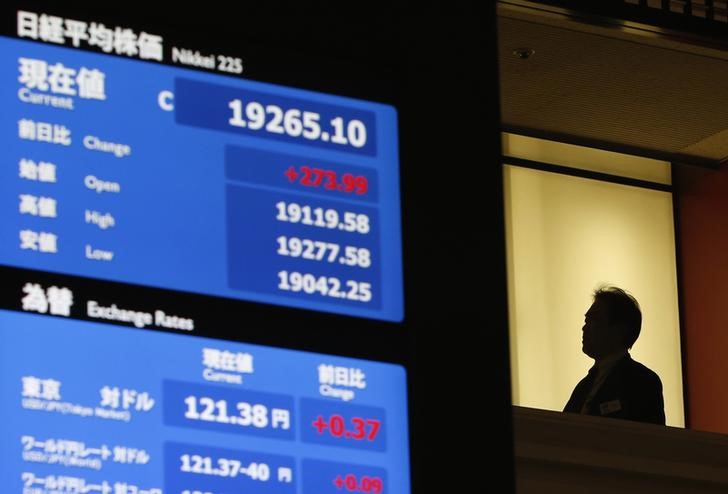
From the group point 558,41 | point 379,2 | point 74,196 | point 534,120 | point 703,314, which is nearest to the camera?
point 74,196

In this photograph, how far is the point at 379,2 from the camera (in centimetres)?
364

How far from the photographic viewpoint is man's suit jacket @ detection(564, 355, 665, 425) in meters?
6.45

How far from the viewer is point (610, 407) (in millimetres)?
6547

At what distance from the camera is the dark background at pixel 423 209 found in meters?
3.29

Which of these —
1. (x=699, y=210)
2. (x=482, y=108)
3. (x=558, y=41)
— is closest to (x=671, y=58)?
(x=558, y=41)

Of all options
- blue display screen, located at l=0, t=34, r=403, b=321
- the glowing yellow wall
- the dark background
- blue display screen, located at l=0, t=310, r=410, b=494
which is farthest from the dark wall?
blue display screen, located at l=0, t=310, r=410, b=494

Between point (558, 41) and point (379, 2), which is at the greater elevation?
point (558, 41)

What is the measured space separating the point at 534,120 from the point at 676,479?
3587mm

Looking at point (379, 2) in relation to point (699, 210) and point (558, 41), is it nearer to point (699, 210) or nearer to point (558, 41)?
point (558, 41)

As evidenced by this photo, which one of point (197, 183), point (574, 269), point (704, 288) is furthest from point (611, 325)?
point (704, 288)

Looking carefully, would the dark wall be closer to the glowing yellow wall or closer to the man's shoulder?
the glowing yellow wall

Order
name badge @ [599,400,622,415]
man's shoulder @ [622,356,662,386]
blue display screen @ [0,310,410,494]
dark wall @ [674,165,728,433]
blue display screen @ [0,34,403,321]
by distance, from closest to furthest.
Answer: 1. blue display screen @ [0,310,410,494]
2. blue display screen @ [0,34,403,321]
3. man's shoulder @ [622,356,662,386]
4. name badge @ [599,400,622,415]
5. dark wall @ [674,165,728,433]

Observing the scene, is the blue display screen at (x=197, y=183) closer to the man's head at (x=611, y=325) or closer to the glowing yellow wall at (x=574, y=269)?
the man's head at (x=611, y=325)

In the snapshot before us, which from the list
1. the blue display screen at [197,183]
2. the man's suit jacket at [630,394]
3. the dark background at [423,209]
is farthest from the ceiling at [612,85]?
the blue display screen at [197,183]
